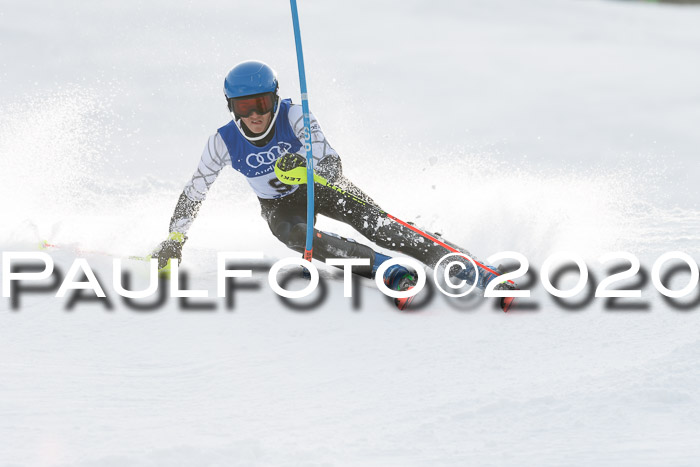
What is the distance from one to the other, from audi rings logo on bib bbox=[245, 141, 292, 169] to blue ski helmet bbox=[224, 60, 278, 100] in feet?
1.01

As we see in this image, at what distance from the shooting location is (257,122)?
13.1ft

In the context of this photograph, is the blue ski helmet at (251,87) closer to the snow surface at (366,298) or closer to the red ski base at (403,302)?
the snow surface at (366,298)

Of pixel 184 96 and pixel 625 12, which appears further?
pixel 625 12

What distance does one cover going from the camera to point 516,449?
86.7 inches

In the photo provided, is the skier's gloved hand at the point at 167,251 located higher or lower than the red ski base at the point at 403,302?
higher

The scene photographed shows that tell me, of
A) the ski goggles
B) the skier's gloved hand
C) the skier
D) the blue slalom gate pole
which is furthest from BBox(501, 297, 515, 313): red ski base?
the skier's gloved hand

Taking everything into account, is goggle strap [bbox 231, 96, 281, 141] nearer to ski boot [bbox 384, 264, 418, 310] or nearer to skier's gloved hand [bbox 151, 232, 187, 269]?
skier's gloved hand [bbox 151, 232, 187, 269]

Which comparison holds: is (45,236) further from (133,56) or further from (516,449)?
(133,56)

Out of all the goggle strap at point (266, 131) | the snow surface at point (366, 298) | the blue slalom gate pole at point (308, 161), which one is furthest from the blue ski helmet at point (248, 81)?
the snow surface at point (366, 298)

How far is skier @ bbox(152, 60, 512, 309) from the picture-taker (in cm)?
389

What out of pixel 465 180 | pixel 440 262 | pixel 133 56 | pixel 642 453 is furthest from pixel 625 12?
pixel 642 453

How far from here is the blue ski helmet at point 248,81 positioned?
153 inches

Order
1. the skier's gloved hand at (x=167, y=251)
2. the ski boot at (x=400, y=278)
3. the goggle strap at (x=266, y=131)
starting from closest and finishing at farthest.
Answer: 1. the ski boot at (x=400, y=278)
2. the goggle strap at (x=266, y=131)
3. the skier's gloved hand at (x=167, y=251)

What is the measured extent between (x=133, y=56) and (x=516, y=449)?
11666mm
